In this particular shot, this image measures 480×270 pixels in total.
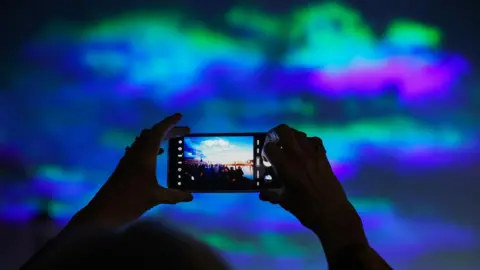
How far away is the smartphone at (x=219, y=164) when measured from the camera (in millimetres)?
1107

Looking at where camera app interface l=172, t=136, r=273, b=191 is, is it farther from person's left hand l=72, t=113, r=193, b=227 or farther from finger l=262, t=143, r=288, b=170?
finger l=262, t=143, r=288, b=170

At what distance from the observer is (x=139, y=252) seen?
0.26m

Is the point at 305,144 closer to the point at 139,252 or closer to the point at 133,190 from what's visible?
the point at 133,190

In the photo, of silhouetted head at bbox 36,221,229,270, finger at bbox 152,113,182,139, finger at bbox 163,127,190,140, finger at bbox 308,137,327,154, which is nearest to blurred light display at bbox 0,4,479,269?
finger at bbox 163,127,190,140

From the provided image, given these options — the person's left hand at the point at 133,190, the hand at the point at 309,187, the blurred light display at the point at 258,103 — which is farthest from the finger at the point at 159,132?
the blurred light display at the point at 258,103

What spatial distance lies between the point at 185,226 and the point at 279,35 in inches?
27.6

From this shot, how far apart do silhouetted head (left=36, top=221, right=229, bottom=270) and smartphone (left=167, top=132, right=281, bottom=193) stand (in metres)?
0.83

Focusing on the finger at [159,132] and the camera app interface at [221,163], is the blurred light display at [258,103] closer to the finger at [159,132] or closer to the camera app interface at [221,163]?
the camera app interface at [221,163]

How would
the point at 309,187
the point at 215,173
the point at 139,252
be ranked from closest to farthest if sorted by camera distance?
the point at 139,252
the point at 309,187
the point at 215,173

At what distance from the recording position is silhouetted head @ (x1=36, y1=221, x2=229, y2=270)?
251 millimetres

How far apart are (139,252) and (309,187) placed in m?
0.43

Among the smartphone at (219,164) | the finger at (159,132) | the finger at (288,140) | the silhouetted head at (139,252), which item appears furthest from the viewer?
the smartphone at (219,164)

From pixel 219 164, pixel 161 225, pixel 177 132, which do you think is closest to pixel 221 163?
pixel 219 164

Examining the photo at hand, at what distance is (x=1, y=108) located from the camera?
1.46 meters
